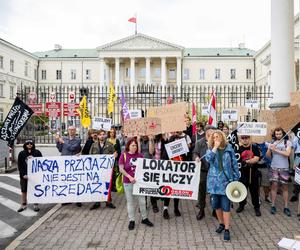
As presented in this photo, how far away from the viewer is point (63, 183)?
Answer: 8188 millimetres

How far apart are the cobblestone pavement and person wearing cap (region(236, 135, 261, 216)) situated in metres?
0.40

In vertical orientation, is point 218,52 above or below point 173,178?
above

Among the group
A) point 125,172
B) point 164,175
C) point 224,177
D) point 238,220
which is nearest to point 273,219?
point 238,220

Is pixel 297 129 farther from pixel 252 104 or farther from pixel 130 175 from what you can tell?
pixel 252 104

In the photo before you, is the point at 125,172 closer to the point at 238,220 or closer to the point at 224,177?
the point at 224,177

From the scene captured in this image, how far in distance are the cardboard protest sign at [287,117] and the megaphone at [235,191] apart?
94.3 inches

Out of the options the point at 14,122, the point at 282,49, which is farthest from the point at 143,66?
the point at 14,122

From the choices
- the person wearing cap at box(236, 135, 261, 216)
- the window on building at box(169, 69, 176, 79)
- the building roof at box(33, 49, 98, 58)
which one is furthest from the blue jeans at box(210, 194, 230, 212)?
the building roof at box(33, 49, 98, 58)

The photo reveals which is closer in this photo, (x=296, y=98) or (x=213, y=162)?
(x=213, y=162)

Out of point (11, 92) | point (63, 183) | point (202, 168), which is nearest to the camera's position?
point (202, 168)

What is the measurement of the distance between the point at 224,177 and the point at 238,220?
1.58 metres

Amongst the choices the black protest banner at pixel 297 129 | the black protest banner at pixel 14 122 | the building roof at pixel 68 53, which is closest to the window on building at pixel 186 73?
the building roof at pixel 68 53

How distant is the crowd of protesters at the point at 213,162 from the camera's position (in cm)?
615

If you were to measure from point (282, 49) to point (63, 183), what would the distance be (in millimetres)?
7582
